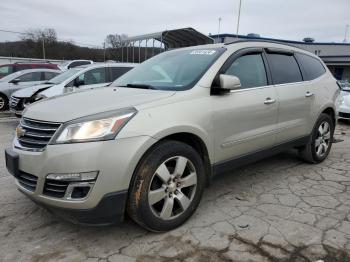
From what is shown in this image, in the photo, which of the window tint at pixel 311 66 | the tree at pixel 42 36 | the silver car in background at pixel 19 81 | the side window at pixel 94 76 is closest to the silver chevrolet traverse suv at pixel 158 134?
the window tint at pixel 311 66

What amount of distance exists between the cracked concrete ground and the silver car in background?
8338 mm

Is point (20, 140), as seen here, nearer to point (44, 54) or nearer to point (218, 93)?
point (218, 93)

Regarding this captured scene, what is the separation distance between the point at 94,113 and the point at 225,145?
144cm

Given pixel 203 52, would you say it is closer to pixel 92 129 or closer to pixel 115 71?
pixel 92 129

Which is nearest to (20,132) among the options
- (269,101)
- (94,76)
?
(269,101)

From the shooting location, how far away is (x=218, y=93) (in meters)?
3.34

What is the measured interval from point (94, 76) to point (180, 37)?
800 centimetres

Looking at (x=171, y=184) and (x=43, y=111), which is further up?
(x=43, y=111)

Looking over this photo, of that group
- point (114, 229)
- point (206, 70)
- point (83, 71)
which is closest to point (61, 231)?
point (114, 229)

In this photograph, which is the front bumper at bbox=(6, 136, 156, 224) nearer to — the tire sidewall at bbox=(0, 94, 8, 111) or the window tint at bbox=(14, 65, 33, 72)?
the tire sidewall at bbox=(0, 94, 8, 111)

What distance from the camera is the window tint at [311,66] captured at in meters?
4.84

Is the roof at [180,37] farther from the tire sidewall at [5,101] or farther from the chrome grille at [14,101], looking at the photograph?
the chrome grille at [14,101]

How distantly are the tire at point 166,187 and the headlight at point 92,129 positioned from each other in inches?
14.1

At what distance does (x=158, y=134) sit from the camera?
2.75 metres
